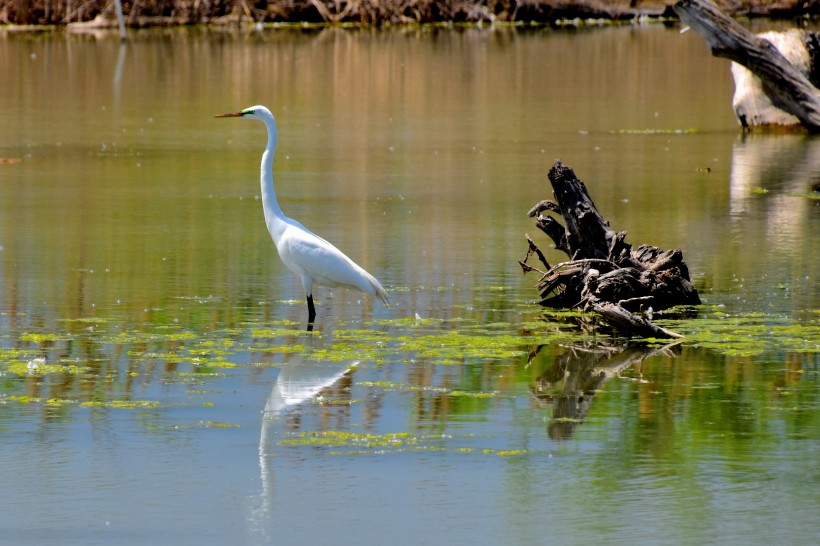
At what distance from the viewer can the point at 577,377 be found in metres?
7.89

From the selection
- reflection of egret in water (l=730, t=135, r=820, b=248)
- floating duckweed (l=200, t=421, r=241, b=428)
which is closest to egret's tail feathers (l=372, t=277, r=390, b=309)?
floating duckweed (l=200, t=421, r=241, b=428)

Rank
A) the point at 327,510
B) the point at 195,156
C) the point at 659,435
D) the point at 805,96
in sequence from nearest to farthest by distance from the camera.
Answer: the point at 327,510 < the point at 659,435 < the point at 195,156 < the point at 805,96

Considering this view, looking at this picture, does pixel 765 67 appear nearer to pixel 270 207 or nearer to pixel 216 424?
pixel 270 207

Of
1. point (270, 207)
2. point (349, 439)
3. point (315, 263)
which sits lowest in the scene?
point (349, 439)

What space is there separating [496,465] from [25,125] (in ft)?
52.1

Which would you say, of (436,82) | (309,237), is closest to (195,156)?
(309,237)

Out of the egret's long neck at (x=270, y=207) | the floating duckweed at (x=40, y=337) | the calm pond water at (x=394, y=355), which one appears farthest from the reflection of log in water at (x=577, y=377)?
the floating duckweed at (x=40, y=337)

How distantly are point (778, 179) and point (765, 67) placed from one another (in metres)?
3.45

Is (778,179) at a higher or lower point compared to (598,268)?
higher

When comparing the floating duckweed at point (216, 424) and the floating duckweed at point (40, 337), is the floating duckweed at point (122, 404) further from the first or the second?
the floating duckweed at point (40, 337)

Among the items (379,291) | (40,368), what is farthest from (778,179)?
(40,368)

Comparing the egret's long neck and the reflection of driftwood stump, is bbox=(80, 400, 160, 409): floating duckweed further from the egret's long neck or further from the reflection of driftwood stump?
the reflection of driftwood stump

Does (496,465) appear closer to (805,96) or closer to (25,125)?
(805,96)

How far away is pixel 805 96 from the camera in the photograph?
19.8 meters
